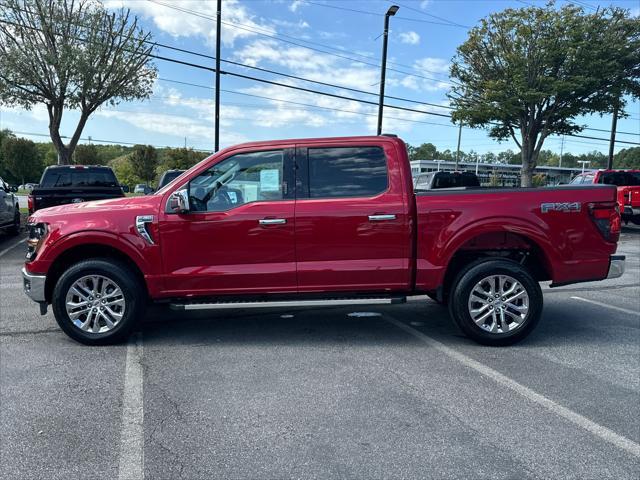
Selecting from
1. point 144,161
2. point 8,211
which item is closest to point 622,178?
point 8,211

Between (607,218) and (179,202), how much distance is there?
4228 mm

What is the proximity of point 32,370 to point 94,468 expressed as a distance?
74.2 inches

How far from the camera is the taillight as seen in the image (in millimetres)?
4797

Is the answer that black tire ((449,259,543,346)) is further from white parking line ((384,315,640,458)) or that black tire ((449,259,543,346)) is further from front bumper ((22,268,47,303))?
front bumper ((22,268,47,303))

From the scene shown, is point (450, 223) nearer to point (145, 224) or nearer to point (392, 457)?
point (392, 457)

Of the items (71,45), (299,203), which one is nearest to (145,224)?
(299,203)

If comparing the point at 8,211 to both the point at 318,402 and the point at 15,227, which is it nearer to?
the point at 15,227

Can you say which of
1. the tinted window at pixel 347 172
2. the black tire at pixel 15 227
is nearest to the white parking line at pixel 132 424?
the tinted window at pixel 347 172

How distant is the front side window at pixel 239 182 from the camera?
4.71 metres

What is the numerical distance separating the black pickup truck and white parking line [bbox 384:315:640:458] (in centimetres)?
927

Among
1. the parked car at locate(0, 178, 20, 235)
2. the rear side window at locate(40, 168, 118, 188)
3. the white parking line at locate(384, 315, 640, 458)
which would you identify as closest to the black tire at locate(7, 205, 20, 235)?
the parked car at locate(0, 178, 20, 235)

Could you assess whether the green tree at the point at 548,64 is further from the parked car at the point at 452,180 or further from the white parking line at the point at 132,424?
the white parking line at the point at 132,424

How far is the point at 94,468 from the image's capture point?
2703 mm

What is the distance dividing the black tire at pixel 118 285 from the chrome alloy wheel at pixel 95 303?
1.3 inches
